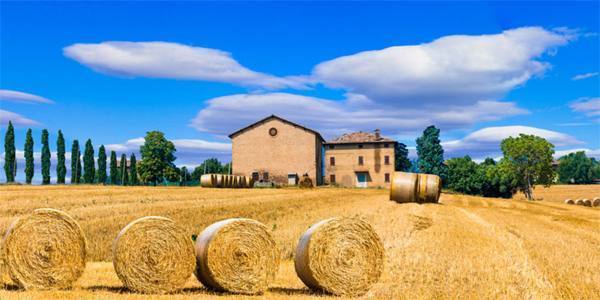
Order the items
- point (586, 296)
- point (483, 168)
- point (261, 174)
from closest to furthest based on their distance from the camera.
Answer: point (586, 296)
point (261, 174)
point (483, 168)

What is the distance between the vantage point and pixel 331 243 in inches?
429

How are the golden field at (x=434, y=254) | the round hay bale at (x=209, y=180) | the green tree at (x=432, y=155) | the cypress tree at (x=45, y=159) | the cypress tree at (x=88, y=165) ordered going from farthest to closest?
the green tree at (x=432, y=155) → the cypress tree at (x=88, y=165) → the cypress tree at (x=45, y=159) → the round hay bale at (x=209, y=180) → the golden field at (x=434, y=254)

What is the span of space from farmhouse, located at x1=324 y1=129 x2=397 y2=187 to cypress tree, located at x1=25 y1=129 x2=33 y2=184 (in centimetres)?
3695

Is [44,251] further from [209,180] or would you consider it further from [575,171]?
[575,171]

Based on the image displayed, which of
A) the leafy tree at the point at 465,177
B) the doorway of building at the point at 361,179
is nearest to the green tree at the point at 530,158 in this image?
the leafy tree at the point at 465,177

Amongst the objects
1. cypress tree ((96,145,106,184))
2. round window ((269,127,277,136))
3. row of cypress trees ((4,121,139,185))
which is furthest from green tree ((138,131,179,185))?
round window ((269,127,277,136))

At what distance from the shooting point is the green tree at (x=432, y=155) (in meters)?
88.3

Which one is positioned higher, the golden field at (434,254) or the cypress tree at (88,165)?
the cypress tree at (88,165)

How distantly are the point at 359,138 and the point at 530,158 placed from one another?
20.9m

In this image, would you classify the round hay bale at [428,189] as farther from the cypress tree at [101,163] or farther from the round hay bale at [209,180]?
the cypress tree at [101,163]

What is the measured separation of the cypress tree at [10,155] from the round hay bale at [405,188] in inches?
2269

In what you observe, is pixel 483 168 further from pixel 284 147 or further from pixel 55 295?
pixel 55 295

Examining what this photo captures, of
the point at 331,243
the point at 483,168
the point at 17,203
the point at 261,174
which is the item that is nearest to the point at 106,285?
the point at 331,243

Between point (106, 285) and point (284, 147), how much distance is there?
5920 centimetres
